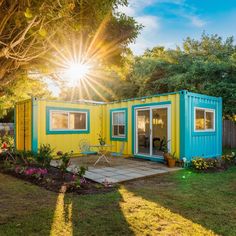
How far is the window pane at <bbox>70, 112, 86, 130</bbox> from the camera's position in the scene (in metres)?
10.6

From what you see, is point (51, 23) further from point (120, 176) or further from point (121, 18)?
point (120, 176)

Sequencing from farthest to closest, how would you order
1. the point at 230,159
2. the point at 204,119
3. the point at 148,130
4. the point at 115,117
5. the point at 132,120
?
the point at 148,130 < the point at 115,117 < the point at 132,120 < the point at 230,159 < the point at 204,119

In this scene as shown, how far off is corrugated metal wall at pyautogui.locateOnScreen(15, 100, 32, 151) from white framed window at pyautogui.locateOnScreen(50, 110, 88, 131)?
0.92 metres

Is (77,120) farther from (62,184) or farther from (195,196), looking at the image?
(195,196)

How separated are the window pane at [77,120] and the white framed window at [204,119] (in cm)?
524

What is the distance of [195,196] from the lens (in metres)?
4.57

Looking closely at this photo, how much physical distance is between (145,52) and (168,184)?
16361 millimetres

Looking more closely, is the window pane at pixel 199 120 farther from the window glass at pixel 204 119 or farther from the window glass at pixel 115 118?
the window glass at pixel 115 118

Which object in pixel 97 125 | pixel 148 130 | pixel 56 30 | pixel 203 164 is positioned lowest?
pixel 203 164

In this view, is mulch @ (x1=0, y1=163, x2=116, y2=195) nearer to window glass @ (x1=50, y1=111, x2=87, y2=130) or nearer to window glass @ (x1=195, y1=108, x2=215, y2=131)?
window glass @ (x1=50, y1=111, x2=87, y2=130)

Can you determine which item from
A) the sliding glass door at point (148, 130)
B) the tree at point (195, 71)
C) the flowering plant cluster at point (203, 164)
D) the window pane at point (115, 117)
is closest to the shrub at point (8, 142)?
the window pane at point (115, 117)

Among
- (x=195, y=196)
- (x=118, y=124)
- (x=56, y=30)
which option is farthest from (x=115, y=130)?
(x=56, y=30)

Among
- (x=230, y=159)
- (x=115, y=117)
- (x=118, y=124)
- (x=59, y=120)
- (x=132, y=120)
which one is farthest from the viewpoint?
(x=115, y=117)

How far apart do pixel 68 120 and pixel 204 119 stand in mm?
5753
